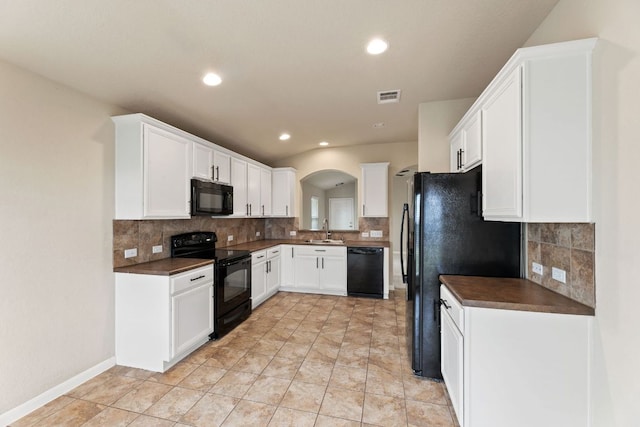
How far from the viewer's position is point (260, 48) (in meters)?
2.09

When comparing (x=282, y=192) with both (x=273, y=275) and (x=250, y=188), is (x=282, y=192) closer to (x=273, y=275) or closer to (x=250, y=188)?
(x=250, y=188)

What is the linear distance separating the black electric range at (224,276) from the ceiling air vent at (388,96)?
8.30ft

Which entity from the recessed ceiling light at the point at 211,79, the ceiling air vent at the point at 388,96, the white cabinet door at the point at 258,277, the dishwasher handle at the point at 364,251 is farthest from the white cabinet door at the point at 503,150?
the white cabinet door at the point at 258,277

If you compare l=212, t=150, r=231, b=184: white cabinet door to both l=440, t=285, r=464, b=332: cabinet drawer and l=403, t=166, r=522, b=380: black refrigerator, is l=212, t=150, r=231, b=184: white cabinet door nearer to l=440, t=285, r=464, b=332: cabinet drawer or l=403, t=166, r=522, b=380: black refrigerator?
l=403, t=166, r=522, b=380: black refrigerator

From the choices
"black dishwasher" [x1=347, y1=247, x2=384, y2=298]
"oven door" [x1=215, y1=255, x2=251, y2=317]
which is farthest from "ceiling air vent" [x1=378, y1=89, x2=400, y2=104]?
"oven door" [x1=215, y1=255, x2=251, y2=317]

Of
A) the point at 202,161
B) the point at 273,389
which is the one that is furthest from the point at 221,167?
the point at 273,389

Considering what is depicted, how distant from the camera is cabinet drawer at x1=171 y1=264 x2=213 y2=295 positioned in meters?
2.52

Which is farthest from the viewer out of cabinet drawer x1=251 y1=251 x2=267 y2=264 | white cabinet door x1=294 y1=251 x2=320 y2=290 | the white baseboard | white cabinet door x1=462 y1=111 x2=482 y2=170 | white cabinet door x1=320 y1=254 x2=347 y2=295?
white cabinet door x1=294 y1=251 x2=320 y2=290

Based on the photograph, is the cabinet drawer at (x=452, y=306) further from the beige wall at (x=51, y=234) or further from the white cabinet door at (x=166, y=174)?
the beige wall at (x=51, y=234)

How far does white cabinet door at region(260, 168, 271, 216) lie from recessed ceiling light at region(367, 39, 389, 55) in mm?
3157

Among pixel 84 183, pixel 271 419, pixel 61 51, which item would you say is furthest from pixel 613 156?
pixel 84 183

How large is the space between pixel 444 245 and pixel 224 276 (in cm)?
237

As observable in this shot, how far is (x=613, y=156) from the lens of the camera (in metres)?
1.31

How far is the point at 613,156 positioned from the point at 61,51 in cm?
332
